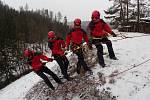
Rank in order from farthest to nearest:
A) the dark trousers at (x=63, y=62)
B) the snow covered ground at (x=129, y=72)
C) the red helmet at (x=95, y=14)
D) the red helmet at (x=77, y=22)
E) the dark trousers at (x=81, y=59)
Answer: the dark trousers at (x=63, y=62) → the dark trousers at (x=81, y=59) → the red helmet at (x=95, y=14) → the red helmet at (x=77, y=22) → the snow covered ground at (x=129, y=72)

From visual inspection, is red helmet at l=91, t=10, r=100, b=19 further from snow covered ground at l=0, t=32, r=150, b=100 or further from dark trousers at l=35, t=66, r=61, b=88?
dark trousers at l=35, t=66, r=61, b=88

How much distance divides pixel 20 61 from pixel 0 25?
297 inches

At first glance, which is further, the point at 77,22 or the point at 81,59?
the point at 81,59

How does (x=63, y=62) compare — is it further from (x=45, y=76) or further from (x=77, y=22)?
(x=77, y=22)

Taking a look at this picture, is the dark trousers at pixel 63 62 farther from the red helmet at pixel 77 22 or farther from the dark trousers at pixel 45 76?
the red helmet at pixel 77 22

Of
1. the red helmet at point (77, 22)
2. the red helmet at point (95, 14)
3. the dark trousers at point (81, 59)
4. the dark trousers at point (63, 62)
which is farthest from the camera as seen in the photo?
the dark trousers at point (63, 62)

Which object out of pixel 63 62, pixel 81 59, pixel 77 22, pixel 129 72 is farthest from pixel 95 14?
pixel 129 72

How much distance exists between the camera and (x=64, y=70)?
57.2ft

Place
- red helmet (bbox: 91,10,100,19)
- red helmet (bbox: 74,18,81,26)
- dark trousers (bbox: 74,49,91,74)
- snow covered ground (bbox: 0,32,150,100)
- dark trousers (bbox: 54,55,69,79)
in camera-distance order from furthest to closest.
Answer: dark trousers (bbox: 54,55,69,79)
dark trousers (bbox: 74,49,91,74)
red helmet (bbox: 91,10,100,19)
red helmet (bbox: 74,18,81,26)
snow covered ground (bbox: 0,32,150,100)

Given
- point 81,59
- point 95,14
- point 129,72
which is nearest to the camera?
point 129,72

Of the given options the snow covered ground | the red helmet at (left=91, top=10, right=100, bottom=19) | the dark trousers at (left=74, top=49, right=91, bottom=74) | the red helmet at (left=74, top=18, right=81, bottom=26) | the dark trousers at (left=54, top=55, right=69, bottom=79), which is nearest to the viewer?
the snow covered ground

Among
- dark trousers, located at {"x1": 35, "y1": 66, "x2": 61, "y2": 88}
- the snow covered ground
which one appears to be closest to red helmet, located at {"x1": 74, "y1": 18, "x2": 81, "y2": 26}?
the snow covered ground

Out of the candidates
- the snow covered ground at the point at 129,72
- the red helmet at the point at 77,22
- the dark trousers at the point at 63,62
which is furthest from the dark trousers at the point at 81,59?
the red helmet at the point at 77,22

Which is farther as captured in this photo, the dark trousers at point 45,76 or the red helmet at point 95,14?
the dark trousers at point 45,76
